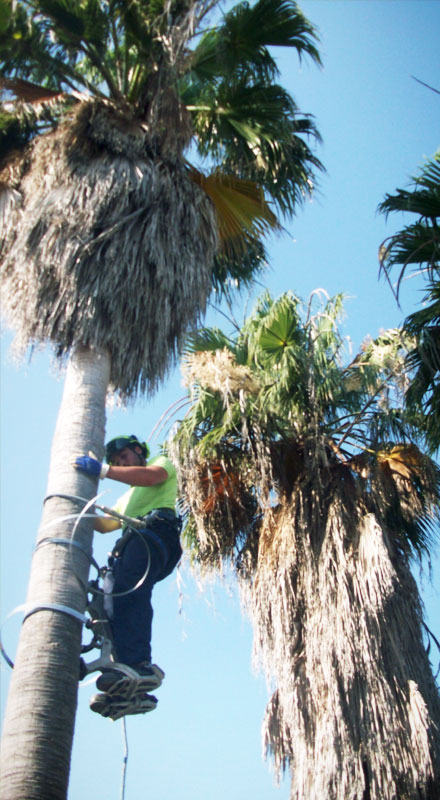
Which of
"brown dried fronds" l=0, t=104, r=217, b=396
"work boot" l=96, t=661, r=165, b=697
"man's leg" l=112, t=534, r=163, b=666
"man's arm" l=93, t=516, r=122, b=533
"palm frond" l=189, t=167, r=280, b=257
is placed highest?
"palm frond" l=189, t=167, r=280, b=257

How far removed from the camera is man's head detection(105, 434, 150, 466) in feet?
21.7

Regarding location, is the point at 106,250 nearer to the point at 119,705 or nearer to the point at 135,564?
the point at 135,564

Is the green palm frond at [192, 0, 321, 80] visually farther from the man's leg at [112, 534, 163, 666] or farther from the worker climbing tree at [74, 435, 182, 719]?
the man's leg at [112, 534, 163, 666]

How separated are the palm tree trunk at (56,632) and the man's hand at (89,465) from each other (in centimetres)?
4

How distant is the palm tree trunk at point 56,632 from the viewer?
159 inches

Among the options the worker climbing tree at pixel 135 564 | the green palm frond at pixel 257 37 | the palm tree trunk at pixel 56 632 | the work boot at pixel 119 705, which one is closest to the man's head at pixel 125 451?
the worker climbing tree at pixel 135 564

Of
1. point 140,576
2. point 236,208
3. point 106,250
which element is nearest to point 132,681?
point 140,576

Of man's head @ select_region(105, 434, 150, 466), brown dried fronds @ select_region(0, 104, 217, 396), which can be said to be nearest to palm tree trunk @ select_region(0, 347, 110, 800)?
brown dried fronds @ select_region(0, 104, 217, 396)

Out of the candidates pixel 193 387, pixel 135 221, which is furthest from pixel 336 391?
pixel 135 221

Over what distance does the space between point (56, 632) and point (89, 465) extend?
1141 millimetres

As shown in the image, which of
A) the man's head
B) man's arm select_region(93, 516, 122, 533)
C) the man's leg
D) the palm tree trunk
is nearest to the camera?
the palm tree trunk

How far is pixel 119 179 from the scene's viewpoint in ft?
21.3

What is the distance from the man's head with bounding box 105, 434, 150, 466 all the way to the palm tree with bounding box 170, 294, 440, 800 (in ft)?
8.14

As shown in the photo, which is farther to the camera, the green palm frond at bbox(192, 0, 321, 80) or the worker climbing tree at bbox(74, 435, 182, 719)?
the green palm frond at bbox(192, 0, 321, 80)
